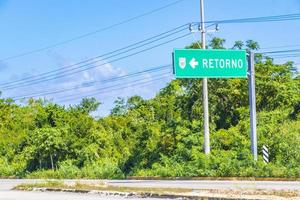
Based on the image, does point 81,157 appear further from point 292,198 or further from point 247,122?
point 292,198

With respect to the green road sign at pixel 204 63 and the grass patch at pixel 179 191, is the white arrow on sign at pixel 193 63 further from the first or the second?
the grass patch at pixel 179 191

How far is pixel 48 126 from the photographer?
56.3 metres

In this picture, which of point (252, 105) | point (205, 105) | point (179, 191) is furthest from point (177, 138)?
point (179, 191)

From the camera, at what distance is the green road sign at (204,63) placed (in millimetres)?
32312

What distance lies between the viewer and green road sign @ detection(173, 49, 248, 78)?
1272 inches

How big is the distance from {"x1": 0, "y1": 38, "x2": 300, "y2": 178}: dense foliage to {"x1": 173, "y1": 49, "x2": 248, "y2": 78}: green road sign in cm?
536

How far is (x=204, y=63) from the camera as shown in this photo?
3259cm

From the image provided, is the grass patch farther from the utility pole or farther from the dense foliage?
the utility pole

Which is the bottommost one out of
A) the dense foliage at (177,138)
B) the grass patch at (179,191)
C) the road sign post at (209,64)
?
the grass patch at (179,191)

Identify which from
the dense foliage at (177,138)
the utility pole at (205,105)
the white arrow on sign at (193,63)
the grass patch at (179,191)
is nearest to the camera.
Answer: the grass patch at (179,191)

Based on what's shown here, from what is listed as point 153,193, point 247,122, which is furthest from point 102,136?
point 153,193

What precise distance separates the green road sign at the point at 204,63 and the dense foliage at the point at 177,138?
5.36m

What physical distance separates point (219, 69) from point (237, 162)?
556 centimetres

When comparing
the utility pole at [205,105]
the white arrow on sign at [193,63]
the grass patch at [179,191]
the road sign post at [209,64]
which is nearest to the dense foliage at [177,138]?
the utility pole at [205,105]
